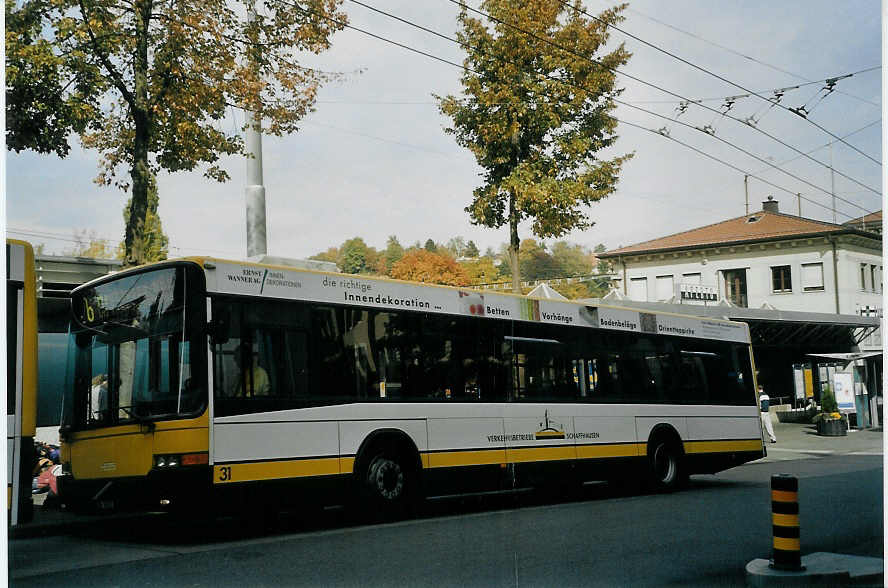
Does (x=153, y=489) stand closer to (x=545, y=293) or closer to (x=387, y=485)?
(x=387, y=485)

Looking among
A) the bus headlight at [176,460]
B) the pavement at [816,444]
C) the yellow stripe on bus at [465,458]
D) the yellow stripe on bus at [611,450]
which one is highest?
the bus headlight at [176,460]

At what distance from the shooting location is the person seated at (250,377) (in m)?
9.11

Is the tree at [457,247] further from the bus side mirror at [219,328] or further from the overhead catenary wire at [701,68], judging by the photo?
the bus side mirror at [219,328]

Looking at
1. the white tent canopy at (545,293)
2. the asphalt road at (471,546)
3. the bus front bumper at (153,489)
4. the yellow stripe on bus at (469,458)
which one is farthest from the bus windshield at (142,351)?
the white tent canopy at (545,293)

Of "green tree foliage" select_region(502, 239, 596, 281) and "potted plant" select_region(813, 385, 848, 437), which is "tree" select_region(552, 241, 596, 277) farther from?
"potted plant" select_region(813, 385, 848, 437)

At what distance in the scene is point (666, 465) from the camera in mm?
14375

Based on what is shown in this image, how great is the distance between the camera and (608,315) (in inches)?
540

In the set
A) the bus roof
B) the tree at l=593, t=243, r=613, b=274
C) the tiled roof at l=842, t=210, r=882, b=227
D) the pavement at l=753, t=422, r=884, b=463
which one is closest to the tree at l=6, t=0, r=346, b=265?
the bus roof

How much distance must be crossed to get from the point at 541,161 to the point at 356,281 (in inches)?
115

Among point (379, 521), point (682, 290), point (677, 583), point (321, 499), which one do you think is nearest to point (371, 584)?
point (677, 583)

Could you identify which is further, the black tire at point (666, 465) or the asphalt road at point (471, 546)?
the black tire at point (666, 465)

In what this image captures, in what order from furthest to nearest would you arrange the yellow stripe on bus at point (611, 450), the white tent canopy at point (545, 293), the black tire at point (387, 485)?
the yellow stripe on bus at point (611, 450), the white tent canopy at point (545, 293), the black tire at point (387, 485)

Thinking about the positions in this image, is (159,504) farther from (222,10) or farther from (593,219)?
(593,219)

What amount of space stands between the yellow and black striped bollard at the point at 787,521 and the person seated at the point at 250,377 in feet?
15.7
